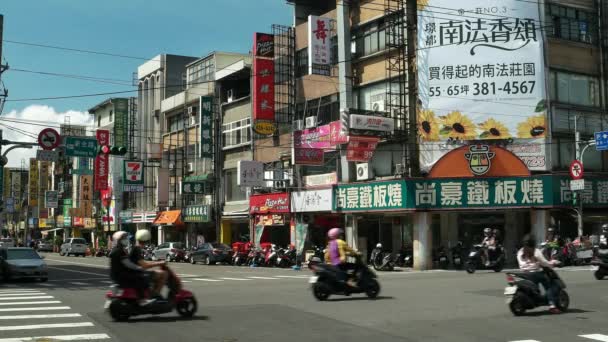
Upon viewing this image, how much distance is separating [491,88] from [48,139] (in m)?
20.0

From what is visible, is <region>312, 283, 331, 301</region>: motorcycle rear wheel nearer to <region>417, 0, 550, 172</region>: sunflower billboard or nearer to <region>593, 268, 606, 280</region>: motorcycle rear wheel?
<region>593, 268, 606, 280</region>: motorcycle rear wheel

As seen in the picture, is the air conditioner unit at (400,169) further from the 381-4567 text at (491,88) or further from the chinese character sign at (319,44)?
the chinese character sign at (319,44)

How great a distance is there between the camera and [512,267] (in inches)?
1188

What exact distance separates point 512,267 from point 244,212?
65.0ft

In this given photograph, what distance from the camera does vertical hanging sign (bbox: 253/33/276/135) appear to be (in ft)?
130

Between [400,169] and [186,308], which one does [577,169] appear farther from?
[186,308]

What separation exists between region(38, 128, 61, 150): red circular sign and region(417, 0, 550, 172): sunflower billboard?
16.9 m

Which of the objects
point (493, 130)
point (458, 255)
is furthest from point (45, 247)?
point (493, 130)

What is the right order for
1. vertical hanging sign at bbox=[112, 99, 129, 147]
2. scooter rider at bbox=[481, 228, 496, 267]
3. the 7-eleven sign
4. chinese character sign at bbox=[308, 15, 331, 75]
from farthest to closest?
vertical hanging sign at bbox=[112, 99, 129, 147] → the 7-eleven sign → chinese character sign at bbox=[308, 15, 331, 75] → scooter rider at bbox=[481, 228, 496, 267]

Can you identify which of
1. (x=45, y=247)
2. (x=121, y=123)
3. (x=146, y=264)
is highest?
(x=121, y=123)

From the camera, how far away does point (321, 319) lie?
12.0 meters

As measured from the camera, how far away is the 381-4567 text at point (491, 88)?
30781mm

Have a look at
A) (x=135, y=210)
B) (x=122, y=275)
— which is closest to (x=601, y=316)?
(x=122, y=275)

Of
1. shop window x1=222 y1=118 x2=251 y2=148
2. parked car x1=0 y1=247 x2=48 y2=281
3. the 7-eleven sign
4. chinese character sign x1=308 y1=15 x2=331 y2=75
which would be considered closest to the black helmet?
parked car x1=0 y1=247 x2=48 y2=281
